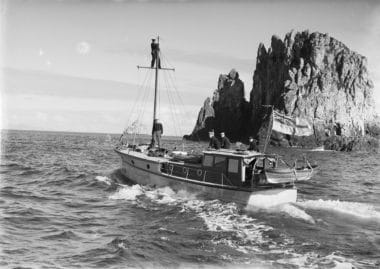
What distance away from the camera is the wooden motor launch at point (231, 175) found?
22.0 m

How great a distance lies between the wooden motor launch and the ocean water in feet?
2.07

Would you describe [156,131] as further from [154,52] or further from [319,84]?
[319,84]

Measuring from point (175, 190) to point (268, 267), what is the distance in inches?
524

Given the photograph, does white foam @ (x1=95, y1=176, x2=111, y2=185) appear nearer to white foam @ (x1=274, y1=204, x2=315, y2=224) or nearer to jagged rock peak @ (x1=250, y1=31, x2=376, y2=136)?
white foam @ (x1=274, y1=204, x2=315, y2=224)

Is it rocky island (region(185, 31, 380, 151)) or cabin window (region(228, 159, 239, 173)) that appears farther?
rocky island (region(185, 31, 380, 151))

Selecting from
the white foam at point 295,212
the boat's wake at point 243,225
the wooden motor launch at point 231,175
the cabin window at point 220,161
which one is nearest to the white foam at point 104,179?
the boat's wake at point 243,225

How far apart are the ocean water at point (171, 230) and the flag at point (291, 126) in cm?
415

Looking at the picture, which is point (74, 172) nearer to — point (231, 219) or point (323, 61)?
point (231, 219)

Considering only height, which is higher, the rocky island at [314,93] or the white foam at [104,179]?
the rocky island at [314,93]

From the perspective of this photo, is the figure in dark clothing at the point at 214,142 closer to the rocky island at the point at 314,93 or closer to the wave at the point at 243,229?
the wave at the point at 243,229

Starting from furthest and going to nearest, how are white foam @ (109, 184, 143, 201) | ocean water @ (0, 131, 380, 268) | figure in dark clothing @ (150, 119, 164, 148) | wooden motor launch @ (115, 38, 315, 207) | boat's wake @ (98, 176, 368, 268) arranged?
figure in dark clothing @ (150, 119, 164, 148) < white foam @ (109, 184, 143, 201) < wooden motor launch @ (115, 38, 315, 207) < boat's wake @ (98, 176, 368, 268) < ocean water @ (0, 131, 380, 268)

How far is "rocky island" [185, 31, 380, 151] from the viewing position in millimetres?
118188

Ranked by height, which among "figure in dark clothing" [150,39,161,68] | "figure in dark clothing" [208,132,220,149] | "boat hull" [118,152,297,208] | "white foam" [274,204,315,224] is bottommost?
"white foam" [274,204,315,224]

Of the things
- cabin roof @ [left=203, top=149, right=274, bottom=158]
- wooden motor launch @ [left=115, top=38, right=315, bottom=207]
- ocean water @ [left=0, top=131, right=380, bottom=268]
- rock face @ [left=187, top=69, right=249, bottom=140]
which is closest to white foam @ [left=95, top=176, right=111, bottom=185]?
ocean water @ [left=0, top=131, right=380, bottom=268]
